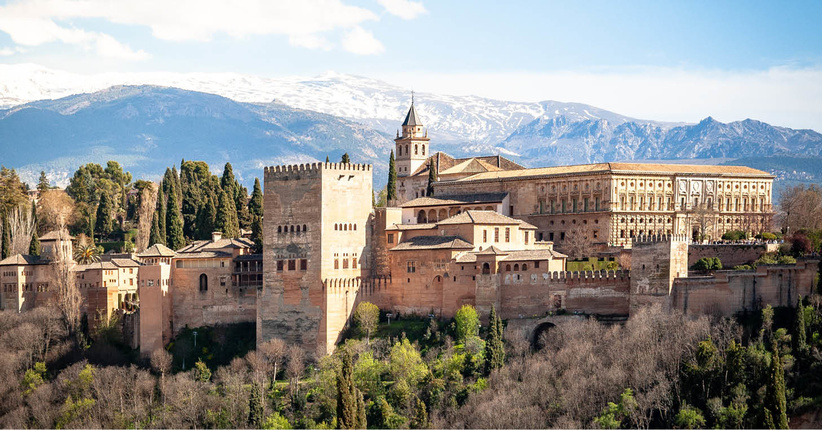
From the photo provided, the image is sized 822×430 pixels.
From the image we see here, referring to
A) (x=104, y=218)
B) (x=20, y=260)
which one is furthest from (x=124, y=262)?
(x=104, y=218)

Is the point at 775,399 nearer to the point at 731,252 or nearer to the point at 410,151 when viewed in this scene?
the point at 731,252

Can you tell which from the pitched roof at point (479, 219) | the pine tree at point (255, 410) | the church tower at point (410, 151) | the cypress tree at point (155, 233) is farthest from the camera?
the church tower at point (410, 151)

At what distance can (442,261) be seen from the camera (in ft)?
209

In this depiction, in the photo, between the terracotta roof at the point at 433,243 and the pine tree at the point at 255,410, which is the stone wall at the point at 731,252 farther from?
the pine tree at the point at 255,410

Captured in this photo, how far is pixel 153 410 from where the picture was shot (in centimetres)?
6119

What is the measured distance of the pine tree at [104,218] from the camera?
306 feet

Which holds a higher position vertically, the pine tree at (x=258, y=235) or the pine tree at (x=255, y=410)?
the pine tree at (x=258, y=235)

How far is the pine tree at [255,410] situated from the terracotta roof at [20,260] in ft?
79.8

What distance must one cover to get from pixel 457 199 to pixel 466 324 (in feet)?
62.9

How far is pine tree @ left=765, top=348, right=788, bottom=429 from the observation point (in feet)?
154

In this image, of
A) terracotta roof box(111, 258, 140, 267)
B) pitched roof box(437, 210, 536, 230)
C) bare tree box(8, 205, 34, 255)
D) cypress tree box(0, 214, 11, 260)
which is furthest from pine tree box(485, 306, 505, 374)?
cypress tree box(0, 214, 11, 260)

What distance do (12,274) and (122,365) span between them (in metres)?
13.7

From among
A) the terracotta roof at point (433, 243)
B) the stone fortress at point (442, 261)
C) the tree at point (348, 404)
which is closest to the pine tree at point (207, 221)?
the stone fortress at point (442, 261)

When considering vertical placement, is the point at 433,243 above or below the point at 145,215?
below
